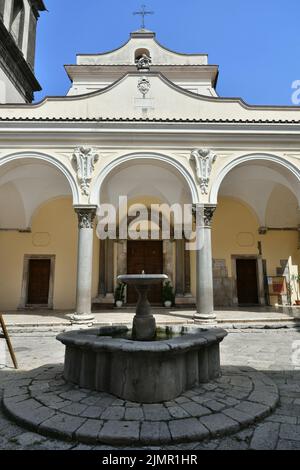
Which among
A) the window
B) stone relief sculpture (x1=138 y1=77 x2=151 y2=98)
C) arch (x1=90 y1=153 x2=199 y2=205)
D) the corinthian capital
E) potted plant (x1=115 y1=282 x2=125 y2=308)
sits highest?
the window

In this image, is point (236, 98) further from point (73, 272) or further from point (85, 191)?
point (73, 272)

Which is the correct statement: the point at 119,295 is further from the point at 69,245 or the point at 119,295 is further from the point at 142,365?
the point at 142,365

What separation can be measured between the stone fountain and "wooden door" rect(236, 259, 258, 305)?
8.69m

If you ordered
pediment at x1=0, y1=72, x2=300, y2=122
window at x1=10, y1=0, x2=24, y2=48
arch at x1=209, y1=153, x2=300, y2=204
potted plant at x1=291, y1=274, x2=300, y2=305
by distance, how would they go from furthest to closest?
1. window at x1=10, y1=0, x2=24, y2=48
2. potted plant at x1=291, y1=274, x2=300, y2=305
3. pediment at x1=0, y1=72, x2=300, y2=122
4. arch at x1=209, y1=153, x2=300, y2=204

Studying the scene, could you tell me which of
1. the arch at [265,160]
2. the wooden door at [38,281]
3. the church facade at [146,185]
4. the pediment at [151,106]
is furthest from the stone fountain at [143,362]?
the wooden door at [38,281]

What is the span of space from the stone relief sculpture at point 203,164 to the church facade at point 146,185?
0.03 meters

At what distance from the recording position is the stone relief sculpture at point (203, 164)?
27.9 ft

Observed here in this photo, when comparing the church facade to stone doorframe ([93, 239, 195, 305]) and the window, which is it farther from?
the window

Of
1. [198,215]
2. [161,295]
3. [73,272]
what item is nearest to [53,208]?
[73,272]

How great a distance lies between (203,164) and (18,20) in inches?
556

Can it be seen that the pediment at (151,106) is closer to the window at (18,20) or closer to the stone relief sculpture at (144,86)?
the stone relief sculpture at (144,86)

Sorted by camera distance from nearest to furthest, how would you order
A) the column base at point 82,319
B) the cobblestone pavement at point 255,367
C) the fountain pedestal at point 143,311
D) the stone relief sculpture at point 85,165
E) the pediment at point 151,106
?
the cobblestone pavement at point 255,367, the fountain pedestal at point 143,311, the column base at point 82,319, the stone relief sculpture at point 85,165, the pediment at point 151,106

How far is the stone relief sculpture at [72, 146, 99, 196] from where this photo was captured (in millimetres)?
8461

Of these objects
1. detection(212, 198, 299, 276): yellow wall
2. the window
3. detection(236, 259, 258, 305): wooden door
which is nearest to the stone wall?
detection(212, 198, 299, 276): yellow wall
